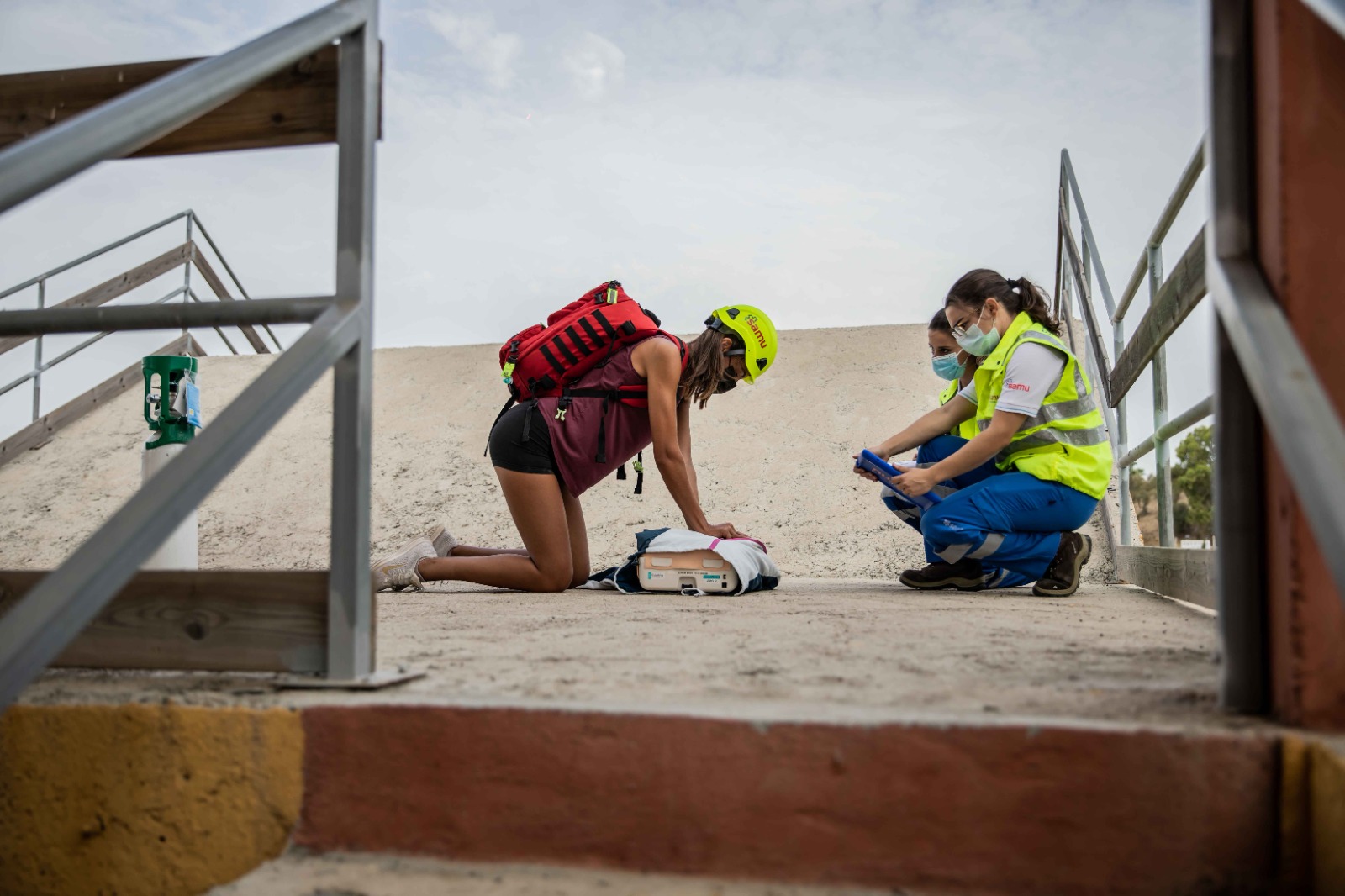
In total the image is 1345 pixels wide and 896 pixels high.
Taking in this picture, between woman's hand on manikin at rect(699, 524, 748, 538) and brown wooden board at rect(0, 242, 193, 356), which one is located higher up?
brown wooden board at rect(0, 242, 193, 356)

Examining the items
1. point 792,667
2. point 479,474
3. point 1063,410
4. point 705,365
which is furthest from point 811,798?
point 479,474

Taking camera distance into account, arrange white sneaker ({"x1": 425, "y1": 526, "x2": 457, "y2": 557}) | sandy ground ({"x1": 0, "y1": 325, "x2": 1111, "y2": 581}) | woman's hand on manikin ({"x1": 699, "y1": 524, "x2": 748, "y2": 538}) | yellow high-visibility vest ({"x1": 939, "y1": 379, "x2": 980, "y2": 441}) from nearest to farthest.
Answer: woman's hand on manikin ({"x1": 699, "y1": 524, "x2": 748, "y2": 538}), yellow high-visibility vest ({"x1": 939, "y1": 379, "x2": 980, "y2": 441}), white sneaker ({"x1": 425, "y1": 526, "x2": 457, "y2": 557}), sandy ground ({"x1": 0, "y1": 325, "x2": 1111, "y2": 581})

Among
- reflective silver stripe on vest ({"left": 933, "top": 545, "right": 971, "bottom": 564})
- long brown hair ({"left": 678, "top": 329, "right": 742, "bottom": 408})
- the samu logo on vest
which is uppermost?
the samu logo on vest

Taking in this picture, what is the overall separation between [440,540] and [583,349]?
1.06m

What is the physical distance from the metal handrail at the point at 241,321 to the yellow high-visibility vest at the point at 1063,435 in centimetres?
223

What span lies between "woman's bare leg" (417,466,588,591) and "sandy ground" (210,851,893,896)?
2322mm

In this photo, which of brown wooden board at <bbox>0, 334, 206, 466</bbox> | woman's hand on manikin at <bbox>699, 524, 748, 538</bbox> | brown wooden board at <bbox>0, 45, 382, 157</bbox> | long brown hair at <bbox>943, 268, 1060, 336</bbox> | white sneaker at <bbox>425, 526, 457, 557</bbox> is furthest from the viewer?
brown wooden board at <bbox>0, 334, 206, 466</bbox>

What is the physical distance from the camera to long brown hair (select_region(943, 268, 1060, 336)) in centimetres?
320

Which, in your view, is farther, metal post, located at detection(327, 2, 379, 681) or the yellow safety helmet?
the yellow safety helmet

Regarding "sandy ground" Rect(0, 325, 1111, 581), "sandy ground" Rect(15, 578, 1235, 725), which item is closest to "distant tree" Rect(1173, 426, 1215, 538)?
"sandy ground" Rect(0, 325, 1111, 581)

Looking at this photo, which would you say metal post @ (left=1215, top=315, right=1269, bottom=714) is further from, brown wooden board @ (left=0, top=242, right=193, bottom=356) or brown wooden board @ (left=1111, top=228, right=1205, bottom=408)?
brown wooden board @ (left=0, top=242, right=193, bottom=356)

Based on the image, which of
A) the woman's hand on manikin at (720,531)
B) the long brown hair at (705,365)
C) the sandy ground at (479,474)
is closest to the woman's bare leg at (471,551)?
the woman's hand on manikin at (720,531)

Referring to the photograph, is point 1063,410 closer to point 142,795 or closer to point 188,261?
point 142,795

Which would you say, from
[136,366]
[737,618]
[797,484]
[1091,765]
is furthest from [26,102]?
[136,366]
